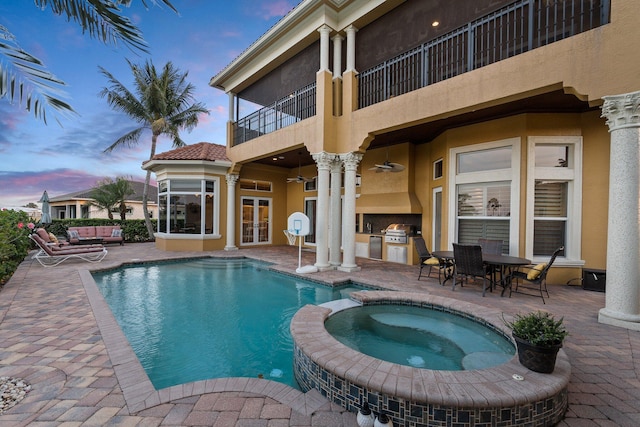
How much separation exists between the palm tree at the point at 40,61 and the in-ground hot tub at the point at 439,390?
368cm

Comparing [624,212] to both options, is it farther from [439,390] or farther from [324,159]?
[324,159]

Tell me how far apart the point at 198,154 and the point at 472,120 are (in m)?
11.0

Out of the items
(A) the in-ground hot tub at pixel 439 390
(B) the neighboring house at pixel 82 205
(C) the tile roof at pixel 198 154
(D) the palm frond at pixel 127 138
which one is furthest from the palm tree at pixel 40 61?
(B) the neighboring house at pixel 82 205

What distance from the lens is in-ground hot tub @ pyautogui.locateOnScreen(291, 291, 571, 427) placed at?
2199 millimetres

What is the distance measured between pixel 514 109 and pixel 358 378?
7443 millimetres

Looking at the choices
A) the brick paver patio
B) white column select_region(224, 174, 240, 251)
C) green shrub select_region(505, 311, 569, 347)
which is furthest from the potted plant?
white column select_region(224, 174, 240, 251)

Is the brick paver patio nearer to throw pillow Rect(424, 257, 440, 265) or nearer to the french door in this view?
throw pillow Rect(424, 257, 440, 265)

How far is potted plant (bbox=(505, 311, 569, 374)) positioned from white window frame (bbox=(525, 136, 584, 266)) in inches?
212

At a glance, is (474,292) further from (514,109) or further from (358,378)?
(358,378)

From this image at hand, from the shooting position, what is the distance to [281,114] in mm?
10242

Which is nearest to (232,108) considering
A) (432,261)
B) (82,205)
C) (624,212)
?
(432,261)

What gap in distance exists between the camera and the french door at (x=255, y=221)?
1418 centimetres

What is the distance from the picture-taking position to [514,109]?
22.6 feet

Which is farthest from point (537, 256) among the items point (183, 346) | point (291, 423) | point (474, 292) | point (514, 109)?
point (183, 346)
